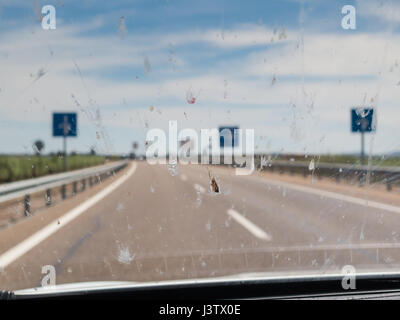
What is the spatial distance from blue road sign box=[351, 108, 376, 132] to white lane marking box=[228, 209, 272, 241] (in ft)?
9.75

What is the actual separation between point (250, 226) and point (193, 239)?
1.80 meters

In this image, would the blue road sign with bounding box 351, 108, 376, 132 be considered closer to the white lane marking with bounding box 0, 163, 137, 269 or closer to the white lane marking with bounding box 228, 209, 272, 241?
the white lane marking with bounding box 228, 209, 272, 241

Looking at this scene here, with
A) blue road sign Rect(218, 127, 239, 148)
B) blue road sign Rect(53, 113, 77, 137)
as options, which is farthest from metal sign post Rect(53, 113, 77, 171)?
blue road sign Rect(218, 127, 239, 148)

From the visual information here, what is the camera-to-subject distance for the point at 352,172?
74.6 feet

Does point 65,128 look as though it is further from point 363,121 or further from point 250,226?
point 250,226

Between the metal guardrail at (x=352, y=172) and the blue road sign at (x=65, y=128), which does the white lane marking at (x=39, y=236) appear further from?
the metal guardrail at (x=352, y=172)

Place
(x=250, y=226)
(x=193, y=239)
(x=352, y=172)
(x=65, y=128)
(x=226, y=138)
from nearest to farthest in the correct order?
(x=226, y=138) → (x=65, y=128) → (x=193, y=239) → (x=250, y=226) → (x=352, y=172)

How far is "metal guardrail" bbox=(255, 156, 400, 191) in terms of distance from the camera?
17.5m

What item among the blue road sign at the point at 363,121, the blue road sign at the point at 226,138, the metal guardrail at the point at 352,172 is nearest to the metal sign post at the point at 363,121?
the blue road sign at the point at 363,121

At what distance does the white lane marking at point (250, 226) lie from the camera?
8.25 metres

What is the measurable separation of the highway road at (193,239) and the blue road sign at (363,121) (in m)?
1.32

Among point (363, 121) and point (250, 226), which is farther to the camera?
point (250, 226)

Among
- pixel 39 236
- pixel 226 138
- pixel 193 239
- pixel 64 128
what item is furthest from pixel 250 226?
pixel 226 138

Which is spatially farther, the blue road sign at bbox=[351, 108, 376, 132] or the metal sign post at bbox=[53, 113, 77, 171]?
the metal sign post at bbox=[53, 113, 77, 171]
